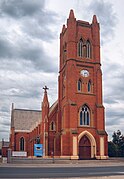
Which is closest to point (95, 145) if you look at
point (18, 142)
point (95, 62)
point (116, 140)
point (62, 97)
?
point (62, 97)

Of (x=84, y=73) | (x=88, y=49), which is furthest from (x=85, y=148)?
(x=88, y=49)

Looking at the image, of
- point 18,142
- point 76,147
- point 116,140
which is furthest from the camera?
point 116,140

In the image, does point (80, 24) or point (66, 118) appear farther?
point (80, 24)

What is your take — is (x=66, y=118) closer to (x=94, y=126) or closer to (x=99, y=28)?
(x=94, y=126)

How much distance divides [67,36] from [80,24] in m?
3.84

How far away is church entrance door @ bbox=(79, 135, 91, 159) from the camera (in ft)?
184

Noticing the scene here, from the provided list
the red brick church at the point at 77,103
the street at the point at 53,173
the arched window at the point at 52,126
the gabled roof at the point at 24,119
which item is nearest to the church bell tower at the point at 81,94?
the red brick church at the point at 77,103

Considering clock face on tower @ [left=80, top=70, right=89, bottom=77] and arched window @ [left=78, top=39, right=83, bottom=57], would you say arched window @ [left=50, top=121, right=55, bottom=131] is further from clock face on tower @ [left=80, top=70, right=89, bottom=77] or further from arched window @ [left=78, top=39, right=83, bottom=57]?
arched window @ [left=78, top=39, right=83, bottom=57]

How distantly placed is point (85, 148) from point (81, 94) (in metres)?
10.1

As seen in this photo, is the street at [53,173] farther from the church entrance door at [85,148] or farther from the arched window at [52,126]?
the arched window at [52,126]

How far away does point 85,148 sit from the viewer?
5647cm

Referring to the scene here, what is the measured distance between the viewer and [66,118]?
55156mm

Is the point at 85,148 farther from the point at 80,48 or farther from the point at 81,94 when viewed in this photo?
the point at 80,48

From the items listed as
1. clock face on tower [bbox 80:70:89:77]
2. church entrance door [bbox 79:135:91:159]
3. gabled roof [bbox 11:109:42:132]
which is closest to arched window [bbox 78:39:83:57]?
clock face on tower [bbox 80:70:89:77]
